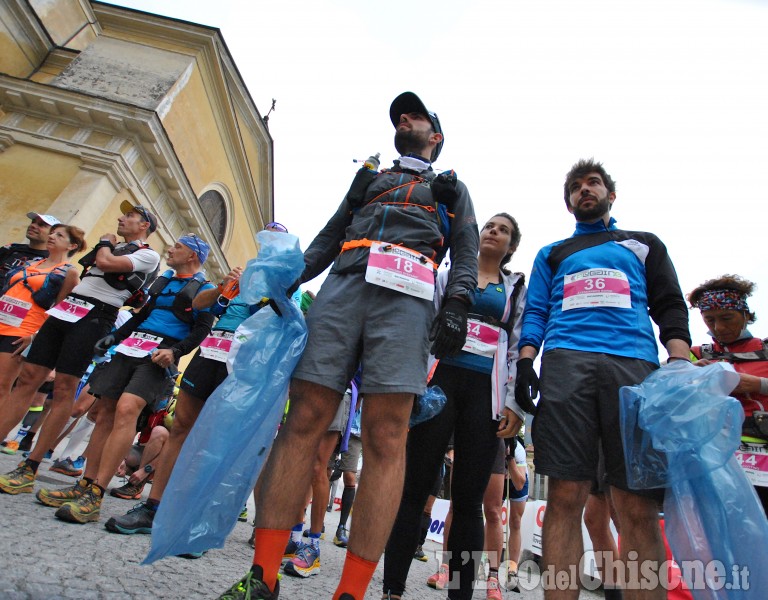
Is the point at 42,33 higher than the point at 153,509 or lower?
higher

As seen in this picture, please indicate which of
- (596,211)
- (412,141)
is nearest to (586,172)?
(596,211)

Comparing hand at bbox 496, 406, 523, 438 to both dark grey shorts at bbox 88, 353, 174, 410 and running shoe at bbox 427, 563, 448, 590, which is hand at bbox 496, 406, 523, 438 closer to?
running shoe at bbox 427, 563, 448, 590

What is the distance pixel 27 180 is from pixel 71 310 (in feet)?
29.2

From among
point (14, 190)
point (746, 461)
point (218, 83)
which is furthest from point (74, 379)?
point (218, 83)

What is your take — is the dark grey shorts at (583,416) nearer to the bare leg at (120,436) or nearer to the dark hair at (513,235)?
the dark hair at (513,235)

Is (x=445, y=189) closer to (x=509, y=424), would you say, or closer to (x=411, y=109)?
(x=411, y=109)

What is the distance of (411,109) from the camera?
8.25ft

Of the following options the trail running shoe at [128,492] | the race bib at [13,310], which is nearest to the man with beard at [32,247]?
the race bib at [13,310]

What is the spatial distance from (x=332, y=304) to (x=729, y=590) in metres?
1.69

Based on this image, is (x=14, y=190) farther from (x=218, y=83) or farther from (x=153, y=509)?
(x=153, y=509)

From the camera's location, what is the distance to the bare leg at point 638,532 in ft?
5.55

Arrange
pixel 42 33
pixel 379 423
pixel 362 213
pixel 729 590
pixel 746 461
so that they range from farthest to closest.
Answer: pixel 42 33 < pixel 746 461 < pixel 362 213 < pixel 379 423 < pixel 729 590

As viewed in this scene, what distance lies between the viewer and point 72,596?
1.22 meters

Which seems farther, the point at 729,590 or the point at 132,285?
the point at 132,285
